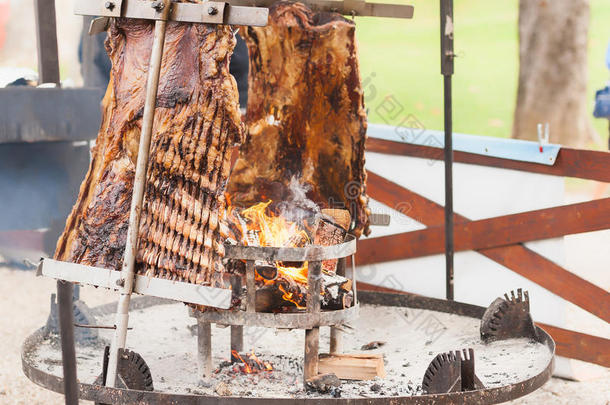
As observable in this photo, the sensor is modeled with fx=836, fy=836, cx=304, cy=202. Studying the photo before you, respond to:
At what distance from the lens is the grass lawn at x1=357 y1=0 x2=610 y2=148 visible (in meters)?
11.9

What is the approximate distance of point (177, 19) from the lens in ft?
9.57

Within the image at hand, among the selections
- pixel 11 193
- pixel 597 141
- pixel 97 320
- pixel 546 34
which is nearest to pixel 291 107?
pixel 97 320

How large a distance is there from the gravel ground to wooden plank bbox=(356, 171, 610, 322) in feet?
1.49

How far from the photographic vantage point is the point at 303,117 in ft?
13.5

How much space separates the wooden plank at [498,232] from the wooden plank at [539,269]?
6 centimetres

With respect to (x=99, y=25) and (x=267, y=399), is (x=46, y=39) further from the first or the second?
(x=267, y=399)

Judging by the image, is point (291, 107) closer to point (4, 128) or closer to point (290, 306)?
point (290, 306)

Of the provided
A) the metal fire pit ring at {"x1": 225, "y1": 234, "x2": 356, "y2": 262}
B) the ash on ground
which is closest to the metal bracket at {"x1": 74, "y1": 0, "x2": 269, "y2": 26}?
the metal fire pit ring at {"x1": 225, "y1": 234, "x2": 356, "y2": 262}

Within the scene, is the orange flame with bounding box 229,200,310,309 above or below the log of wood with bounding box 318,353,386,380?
above

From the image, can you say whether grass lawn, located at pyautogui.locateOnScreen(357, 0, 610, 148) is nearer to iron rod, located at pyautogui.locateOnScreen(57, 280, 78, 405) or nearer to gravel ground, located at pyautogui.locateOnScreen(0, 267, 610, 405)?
gravel ground, located at pyautogui.locateOnScreen(0, 267, 610, 405)

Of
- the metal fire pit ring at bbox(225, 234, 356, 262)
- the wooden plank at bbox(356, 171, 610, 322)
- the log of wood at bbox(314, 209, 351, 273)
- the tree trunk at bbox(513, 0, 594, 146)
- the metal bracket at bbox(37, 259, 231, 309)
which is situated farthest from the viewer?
the tree trunk at bbox(513, 0, 594, 146)

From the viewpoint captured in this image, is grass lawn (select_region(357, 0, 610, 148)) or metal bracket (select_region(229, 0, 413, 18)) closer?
metal bracket (select_region(229, 0, 413, 18))

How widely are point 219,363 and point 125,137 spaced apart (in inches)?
54.6

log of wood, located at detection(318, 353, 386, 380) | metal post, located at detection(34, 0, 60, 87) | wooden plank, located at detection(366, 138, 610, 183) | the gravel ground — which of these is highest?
metal post, located at detection(34, 0, 60, 87)
